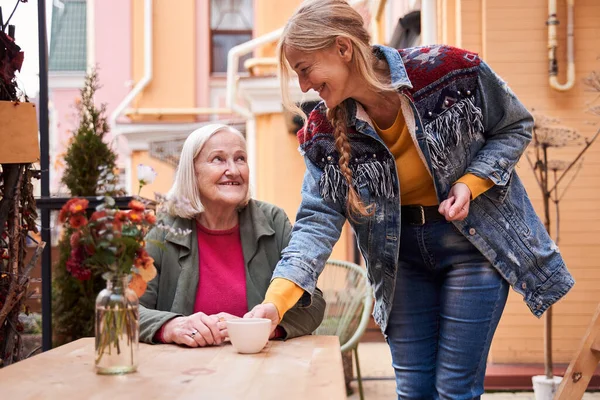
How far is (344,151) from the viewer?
210 cm

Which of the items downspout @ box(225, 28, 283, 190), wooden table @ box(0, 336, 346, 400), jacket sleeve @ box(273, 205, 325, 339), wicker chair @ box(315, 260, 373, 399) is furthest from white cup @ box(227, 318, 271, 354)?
downspout @ box(225, 28, 283, 190)

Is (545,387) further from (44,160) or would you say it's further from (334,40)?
(334,40)

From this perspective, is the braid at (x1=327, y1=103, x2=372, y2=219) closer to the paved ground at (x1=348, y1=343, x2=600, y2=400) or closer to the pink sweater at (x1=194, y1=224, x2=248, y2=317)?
the pink sweater at (x1=194, y1=224, x2=248, y2=317)

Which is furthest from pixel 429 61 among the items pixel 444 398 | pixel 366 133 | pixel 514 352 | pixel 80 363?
pixel 514 352

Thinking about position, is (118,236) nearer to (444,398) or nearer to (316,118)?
(316,118)

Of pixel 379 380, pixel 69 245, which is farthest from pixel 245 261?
pixel 379 380

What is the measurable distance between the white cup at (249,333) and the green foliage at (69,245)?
2.68 metres

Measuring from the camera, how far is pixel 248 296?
2443 mm

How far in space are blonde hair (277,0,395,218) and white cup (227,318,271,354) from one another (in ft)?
1.40

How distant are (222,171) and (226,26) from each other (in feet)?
36.6

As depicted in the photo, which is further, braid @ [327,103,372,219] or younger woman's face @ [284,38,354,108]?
braid @ [327,103,372,219]

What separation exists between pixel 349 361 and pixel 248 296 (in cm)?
270

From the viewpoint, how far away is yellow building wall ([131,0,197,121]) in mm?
12352

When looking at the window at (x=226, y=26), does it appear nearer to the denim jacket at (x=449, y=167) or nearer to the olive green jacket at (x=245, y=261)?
the olive green jacket at (x=245, y=261)
